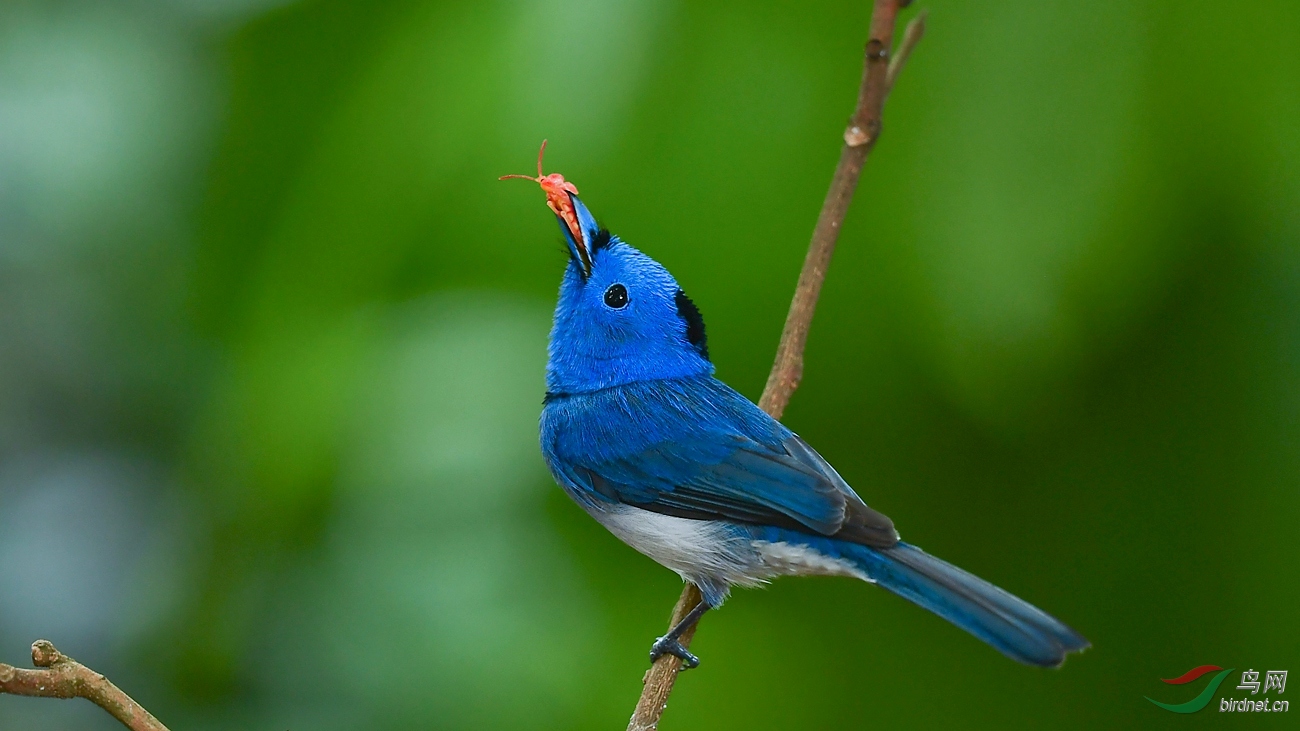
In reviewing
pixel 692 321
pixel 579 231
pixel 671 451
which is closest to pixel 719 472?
pixel 671 451

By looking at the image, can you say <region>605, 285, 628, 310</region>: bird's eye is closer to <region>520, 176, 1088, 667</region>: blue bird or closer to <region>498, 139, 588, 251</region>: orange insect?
<region>520, 176, 1088, 667</region>: blue bird

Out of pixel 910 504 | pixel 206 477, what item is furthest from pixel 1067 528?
pixel 206 477

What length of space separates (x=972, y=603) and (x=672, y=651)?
0.59m

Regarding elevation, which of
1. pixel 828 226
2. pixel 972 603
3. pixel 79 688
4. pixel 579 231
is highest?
pixel 828 226

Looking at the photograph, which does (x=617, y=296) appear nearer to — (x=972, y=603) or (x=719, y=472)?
(x=719, y=472)

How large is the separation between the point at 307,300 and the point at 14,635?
109cm

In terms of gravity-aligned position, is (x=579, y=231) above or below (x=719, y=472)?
above

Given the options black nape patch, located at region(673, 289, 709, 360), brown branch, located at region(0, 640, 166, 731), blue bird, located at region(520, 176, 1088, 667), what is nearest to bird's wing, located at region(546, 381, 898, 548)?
blue bird, located at region(520, 176, 1088, 667)

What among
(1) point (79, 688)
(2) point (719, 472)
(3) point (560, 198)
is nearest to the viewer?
(1) point (79, 688)

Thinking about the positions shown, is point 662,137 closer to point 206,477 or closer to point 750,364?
point 750,364

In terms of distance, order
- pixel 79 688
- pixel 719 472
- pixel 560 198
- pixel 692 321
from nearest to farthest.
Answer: pixel 79 688 < pixel 560 198 < pixel 719 472 < pixel 692 321

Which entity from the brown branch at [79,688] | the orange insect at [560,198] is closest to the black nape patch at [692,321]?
the orange insect at [560,198]

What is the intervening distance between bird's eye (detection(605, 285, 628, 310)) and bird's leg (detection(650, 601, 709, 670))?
1.68 feet

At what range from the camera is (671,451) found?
1811 mm
